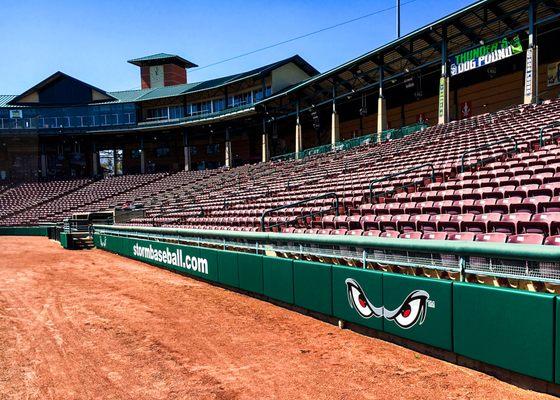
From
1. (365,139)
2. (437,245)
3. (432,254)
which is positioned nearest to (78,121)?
(365,139)

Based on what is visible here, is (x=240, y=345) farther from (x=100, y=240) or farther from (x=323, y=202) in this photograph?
(x=100, y=240)

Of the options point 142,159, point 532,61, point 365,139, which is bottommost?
point 365,139

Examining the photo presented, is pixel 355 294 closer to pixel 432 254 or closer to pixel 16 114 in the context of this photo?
pixel 432 254

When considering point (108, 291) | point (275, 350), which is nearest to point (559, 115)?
point (275, 350)

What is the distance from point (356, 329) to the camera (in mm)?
6180

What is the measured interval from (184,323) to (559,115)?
15892mm

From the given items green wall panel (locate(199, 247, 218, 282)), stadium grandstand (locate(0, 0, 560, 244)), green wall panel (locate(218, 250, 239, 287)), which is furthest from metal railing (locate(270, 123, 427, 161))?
green wall panel (locate(218, 250, 239, 287))

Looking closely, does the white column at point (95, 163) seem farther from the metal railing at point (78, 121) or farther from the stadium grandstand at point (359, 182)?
the metal railing at point (78, 121)

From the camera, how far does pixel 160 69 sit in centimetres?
6100

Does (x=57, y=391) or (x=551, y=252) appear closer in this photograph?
(x=551, y=252)

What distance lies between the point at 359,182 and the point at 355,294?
A: 10488 mm

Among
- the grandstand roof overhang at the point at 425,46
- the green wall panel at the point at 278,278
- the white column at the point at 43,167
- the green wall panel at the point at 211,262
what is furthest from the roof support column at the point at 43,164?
the green wall panel at the point at 278,278

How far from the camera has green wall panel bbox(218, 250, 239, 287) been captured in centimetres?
920

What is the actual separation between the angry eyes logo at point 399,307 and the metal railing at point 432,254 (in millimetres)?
385
